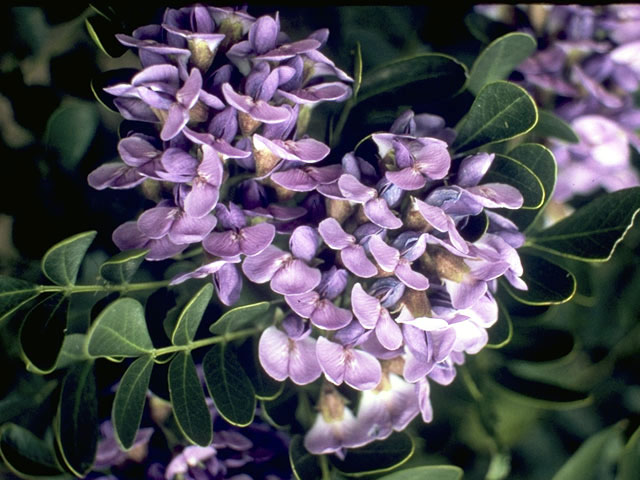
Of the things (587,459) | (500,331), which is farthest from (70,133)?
(587,459)

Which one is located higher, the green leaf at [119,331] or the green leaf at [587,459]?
the green leaf at [119,331]

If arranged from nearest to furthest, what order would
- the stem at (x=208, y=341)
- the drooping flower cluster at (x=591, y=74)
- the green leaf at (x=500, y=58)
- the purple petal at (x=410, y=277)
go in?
the purple petal at (x=410, y=277) < the stem at (x=208, y=341) < the green leaf at (x=500, y=58) < the drooping flower cluster at (x=591, y=74)

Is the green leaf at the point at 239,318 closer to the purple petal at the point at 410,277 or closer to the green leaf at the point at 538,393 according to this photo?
the purple petal at the point at 410,277

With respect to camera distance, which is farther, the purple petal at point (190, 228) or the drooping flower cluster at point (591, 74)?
the drooping flower cluster at point (591, 74)

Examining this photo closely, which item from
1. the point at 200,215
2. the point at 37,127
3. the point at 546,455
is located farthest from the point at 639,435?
the point at 37,127

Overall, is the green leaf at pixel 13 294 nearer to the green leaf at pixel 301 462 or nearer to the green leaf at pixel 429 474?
the green leaf at pixel 301 462

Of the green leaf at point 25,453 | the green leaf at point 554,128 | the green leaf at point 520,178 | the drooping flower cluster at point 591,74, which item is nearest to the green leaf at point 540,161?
the green leaf at point 520,178

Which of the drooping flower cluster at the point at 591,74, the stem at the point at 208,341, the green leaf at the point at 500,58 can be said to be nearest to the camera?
the stem at the point at 208,341

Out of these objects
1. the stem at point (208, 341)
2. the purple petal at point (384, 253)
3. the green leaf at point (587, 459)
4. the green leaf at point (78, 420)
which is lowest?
the green leaf at point (587, 459)
